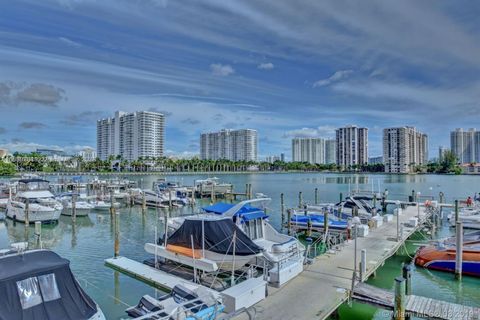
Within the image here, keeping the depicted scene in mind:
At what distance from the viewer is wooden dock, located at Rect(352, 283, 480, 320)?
10.7 metres

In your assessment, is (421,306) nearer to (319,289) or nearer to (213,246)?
A: (319,289)

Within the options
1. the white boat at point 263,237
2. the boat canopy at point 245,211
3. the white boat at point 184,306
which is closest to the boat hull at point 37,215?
the white boat at point 263,237

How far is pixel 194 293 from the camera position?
11.2 m

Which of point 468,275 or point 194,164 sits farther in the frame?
point 194,164

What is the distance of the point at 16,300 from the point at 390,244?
1889 cm

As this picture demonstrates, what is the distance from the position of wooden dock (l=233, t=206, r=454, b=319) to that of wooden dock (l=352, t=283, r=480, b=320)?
24.9 inches

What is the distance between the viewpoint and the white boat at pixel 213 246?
50.4 feet

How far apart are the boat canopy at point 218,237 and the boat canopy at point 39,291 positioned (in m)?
6.75

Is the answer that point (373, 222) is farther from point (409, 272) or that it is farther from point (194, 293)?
point (194, 293)

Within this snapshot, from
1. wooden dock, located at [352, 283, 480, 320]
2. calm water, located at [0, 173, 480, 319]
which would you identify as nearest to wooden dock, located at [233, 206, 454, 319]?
wooden dock, located at [352, 283, 480, 320]

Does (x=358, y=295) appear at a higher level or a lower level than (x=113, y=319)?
higher

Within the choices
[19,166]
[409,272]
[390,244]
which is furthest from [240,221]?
[19,166]

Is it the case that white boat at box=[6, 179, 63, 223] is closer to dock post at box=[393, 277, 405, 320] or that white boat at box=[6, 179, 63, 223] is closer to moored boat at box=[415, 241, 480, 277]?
moored boat at box=[415, 241, 480, 277]

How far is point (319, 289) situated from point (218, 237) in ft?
17.1
